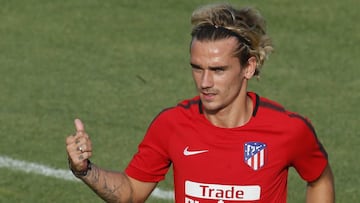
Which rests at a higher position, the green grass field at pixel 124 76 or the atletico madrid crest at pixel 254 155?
the atletico madrid crest at pixel 254 155

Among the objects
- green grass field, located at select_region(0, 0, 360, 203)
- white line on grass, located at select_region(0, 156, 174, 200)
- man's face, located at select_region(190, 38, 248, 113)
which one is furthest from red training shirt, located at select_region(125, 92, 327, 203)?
white line on grass, located at select_region(0, 156, 174, 200)

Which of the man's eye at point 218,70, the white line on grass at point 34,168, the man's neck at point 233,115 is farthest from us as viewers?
the white line on grass at point 34,168

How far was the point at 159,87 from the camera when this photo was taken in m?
12.7

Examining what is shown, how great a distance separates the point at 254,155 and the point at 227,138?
7.9 inches

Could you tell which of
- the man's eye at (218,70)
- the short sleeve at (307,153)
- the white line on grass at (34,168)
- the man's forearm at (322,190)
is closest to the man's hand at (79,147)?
the man's eye at (218,70)

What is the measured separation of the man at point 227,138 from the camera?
6836 millimetres

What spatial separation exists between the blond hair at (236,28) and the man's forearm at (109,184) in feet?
3.31

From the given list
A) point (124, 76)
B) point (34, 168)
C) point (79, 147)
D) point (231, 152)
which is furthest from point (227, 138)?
point (124, 76)


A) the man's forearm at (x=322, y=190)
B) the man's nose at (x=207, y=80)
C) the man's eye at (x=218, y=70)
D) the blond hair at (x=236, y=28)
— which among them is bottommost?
the man's forearm at (x=322, y=190)

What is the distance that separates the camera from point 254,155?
6914mm

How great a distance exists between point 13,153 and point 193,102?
418cm

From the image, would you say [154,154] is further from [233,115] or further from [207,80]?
[207,80]

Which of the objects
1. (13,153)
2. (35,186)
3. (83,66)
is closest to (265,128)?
(35,186)

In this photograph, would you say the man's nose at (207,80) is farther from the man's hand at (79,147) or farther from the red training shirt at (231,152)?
the man's hand at (79,147)
